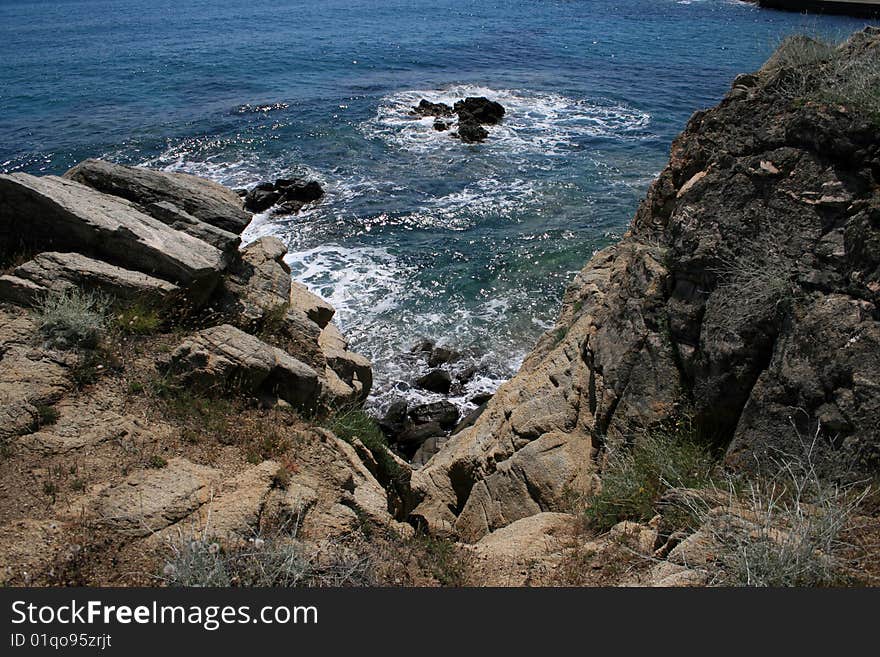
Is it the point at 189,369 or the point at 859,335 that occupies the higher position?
the point at 859,335

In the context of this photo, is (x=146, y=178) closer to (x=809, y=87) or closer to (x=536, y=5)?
(x=809, y=87)

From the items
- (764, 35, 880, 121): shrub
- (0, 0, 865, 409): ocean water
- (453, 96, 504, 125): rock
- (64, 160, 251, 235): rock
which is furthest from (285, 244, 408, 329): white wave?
(453, 96, 504, 125): rock

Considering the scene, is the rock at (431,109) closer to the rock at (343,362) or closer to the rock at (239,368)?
the rock at (343,362)

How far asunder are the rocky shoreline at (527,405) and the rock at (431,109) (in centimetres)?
2667

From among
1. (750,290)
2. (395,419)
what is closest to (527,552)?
(750,290)

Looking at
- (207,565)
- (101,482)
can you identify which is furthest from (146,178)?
(207,565)

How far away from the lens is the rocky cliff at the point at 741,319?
225 inches

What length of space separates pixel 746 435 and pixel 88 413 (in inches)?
290

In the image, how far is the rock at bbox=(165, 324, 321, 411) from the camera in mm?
7766

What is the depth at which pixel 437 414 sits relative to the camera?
14.0 metres

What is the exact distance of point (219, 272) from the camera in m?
9.63

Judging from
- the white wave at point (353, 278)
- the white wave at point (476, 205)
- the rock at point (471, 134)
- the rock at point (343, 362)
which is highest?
the rock at point (471, 134)

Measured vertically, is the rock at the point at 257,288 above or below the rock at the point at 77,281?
below

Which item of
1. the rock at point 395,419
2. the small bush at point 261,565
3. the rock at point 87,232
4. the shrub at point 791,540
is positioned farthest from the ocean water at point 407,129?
the small bush at point 261,565
